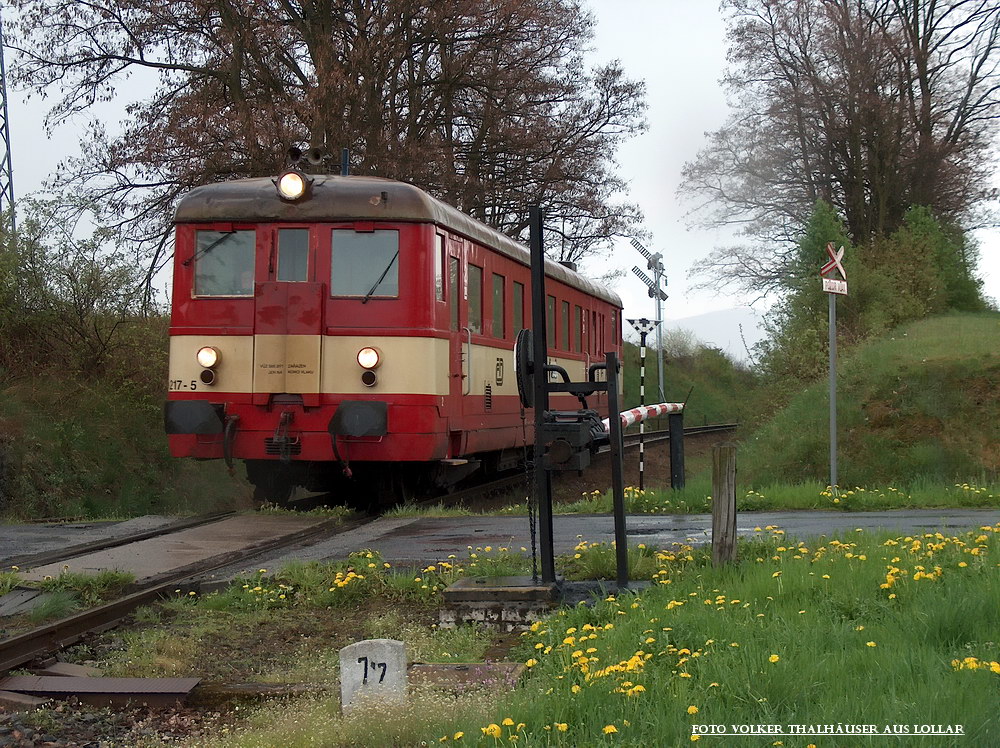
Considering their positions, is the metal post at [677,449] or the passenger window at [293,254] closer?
the passenger window at [293,254]

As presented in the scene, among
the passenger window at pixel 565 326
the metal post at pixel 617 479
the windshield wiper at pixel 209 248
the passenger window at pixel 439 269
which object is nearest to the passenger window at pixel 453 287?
the passenger window at pixel 439 269

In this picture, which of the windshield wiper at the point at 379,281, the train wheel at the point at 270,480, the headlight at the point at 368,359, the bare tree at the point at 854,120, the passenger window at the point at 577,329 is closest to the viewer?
the headlight at the point at 368,359

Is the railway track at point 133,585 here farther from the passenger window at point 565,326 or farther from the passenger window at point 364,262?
the passenger window at point 565,326

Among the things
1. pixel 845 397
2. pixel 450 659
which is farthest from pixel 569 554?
pixel 845 397

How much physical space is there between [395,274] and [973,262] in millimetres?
24722

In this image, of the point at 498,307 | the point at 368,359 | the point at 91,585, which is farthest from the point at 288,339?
the point at 91,585

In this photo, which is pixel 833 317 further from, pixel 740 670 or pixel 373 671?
pixel 373 671

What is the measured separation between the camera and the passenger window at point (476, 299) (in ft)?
41.2

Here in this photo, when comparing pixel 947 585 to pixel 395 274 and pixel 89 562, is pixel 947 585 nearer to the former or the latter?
pixel 89 562

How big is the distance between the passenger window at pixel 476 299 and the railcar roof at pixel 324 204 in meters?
0.94

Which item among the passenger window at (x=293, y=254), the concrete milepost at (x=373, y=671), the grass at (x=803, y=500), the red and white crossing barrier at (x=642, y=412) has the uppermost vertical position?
the passenger window at (x=293, y=254)

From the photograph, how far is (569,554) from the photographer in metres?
7.83

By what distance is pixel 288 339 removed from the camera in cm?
1092

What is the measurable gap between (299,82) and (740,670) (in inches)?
727
